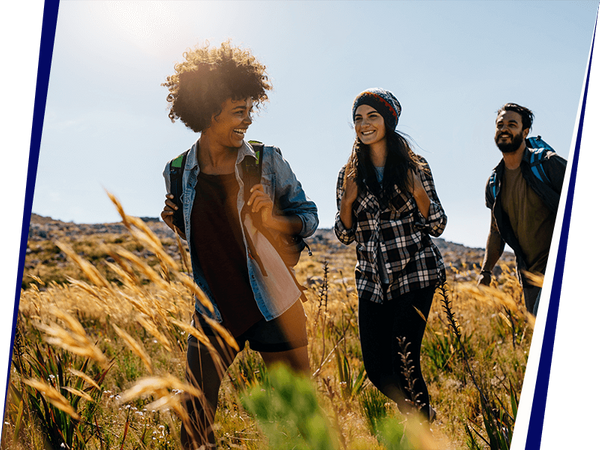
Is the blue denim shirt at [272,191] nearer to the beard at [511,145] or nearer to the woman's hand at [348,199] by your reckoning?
the woman's hand at [348,199]

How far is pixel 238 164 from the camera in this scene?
1.71 meters

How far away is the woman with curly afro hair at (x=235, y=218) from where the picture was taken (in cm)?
163

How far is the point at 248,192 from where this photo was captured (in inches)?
66.6

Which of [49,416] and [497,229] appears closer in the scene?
[49,416]

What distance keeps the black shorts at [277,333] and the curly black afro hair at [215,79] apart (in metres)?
0.96

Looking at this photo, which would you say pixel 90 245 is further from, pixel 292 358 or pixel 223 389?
pixel 292 358

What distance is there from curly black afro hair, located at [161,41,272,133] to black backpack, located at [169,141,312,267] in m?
0.23

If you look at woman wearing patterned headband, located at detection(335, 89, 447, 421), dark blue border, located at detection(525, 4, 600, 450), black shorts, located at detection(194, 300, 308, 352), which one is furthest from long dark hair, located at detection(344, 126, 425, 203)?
dark blue border, located at detection(525, 4, 600, 450)

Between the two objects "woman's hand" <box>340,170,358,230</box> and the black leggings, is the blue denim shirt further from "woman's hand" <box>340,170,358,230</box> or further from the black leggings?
the black leggings

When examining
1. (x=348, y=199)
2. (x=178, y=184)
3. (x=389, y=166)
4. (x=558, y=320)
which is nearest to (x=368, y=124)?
(x=389, y=166)

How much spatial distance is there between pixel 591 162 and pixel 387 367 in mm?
1406

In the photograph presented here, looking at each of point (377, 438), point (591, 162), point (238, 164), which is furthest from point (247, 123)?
point (377, 438)

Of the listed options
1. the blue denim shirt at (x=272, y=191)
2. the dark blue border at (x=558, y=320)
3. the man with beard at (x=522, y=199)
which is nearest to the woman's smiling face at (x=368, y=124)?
the blue denim shirt at (x=272, y=191)

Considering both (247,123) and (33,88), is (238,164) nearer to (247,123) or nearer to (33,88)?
(247,123)
